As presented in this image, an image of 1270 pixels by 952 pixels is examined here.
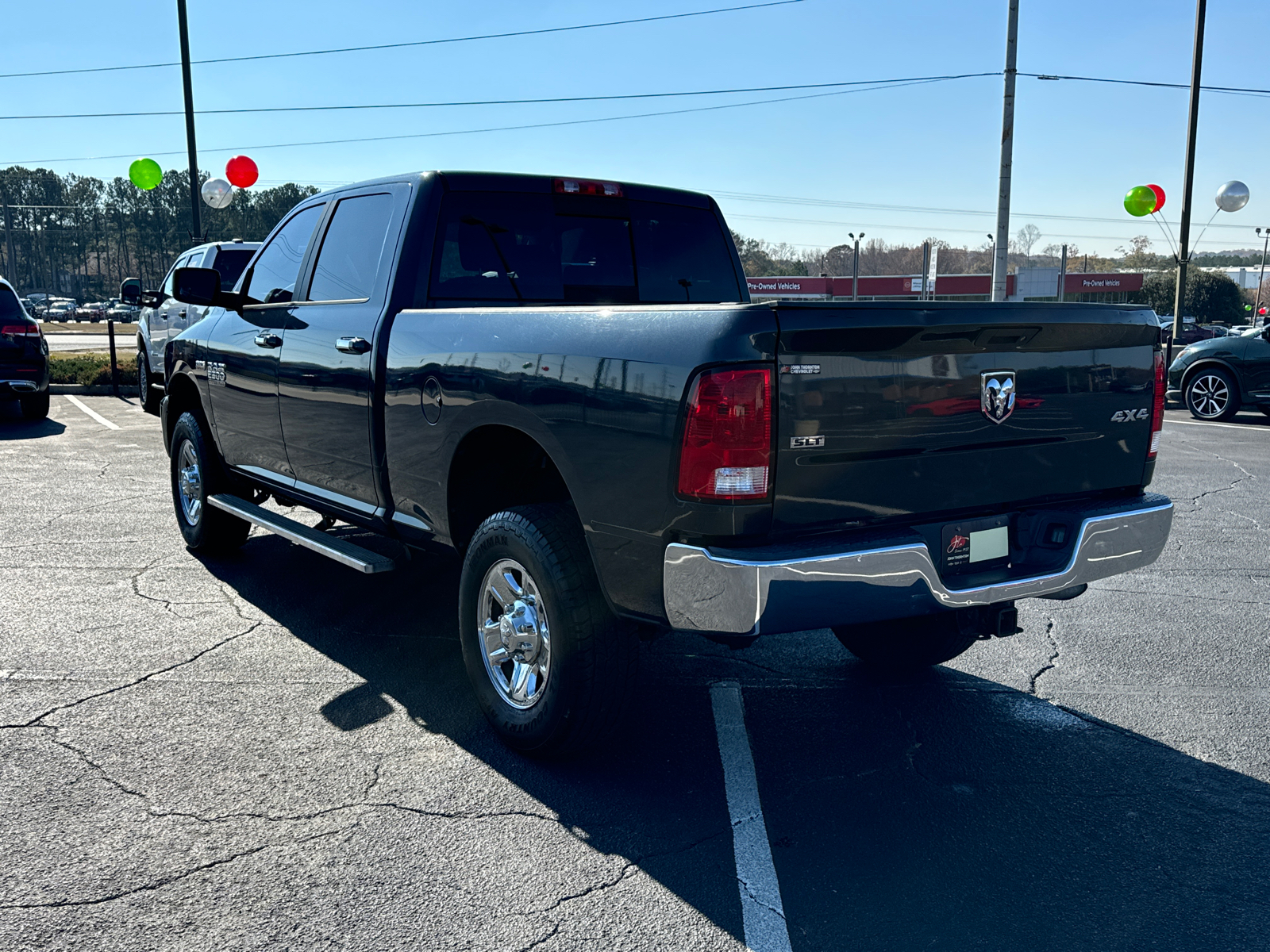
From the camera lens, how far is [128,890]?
282 cm

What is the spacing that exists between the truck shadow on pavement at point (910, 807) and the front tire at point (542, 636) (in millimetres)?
179

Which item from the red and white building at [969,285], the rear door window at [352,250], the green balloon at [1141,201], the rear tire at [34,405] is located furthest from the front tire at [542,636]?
the red and white building at [969,285]

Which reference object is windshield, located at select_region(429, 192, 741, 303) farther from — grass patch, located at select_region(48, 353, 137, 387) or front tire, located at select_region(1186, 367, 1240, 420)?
grass patch, located at select_region(48, 353, 137, 387)

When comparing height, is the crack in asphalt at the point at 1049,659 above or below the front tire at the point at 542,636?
below

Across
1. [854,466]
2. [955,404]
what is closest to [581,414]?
[854,466]

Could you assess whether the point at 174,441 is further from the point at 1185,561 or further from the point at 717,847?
the point at 1185,561

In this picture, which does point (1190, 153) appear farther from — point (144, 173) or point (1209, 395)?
point (144, 173)

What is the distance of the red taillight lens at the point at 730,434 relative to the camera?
9.42ft

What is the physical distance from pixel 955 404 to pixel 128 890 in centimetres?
273

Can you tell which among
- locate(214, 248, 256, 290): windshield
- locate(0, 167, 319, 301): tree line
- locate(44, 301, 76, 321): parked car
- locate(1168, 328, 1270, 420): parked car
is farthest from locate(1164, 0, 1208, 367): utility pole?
locate(0, 167, 319, 301): tree line

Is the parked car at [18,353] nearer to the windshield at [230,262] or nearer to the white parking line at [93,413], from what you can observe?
the white parking line at [93,413]

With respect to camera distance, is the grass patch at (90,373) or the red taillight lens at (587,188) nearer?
the red taillight lens at (587,188)

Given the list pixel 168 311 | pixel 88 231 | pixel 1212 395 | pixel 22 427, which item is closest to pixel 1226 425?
pixel 1212 395

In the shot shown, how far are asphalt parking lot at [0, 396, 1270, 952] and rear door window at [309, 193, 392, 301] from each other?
1665 millimetres
